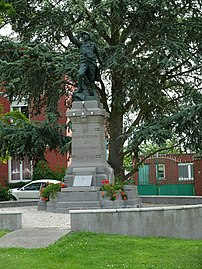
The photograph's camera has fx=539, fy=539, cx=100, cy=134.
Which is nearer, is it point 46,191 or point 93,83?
point 46,191

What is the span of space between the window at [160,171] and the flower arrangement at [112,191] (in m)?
13.3

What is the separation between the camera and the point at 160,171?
31750mm

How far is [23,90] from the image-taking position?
894 inches

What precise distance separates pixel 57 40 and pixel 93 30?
163cm

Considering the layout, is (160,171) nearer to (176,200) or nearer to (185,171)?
(185,171)

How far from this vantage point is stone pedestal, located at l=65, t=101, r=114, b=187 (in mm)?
17703

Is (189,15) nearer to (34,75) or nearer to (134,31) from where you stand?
(134,31)

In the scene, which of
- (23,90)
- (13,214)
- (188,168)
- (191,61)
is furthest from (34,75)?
(188,168)

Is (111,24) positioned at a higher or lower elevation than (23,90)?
higher

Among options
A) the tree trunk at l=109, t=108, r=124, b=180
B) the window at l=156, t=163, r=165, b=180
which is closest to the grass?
the tree trunk at l=109, t=108, r=124, b=180

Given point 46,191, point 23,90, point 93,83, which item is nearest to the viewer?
point 46,191

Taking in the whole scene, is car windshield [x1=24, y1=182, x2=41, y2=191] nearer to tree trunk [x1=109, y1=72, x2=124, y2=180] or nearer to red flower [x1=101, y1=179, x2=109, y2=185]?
tree trunk [x1=109, y1=72, x2=124, y2=180]

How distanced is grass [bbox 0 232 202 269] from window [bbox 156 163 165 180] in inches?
737

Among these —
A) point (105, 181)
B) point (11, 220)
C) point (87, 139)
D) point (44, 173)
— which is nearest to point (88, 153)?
point (87, 139)
